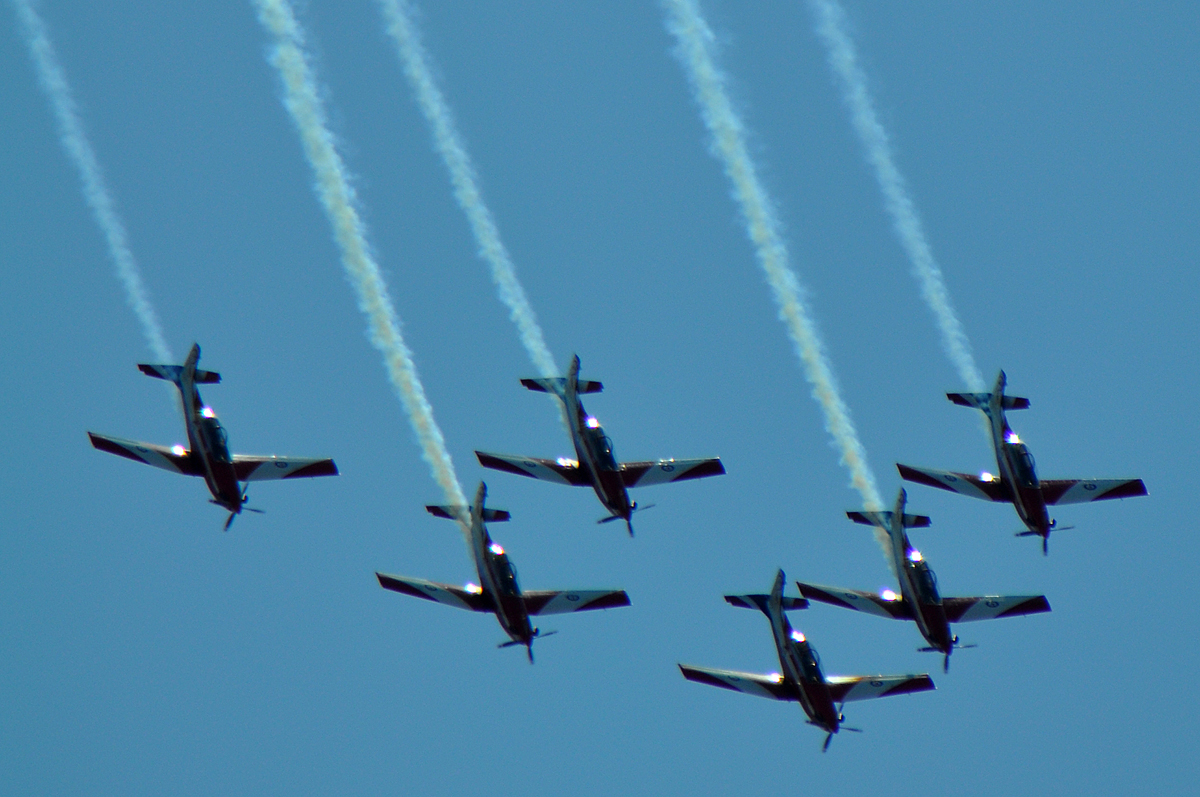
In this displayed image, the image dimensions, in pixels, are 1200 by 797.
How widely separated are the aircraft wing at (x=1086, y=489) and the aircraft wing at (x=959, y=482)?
1.37m

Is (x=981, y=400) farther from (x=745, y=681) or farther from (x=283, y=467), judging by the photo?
(x=283, y=467)

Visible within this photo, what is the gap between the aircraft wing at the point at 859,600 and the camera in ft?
165

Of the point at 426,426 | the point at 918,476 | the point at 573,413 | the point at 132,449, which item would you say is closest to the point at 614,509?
the point at 573,413

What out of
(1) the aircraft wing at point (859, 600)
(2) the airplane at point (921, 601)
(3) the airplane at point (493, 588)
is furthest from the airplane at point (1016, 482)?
(3) the airplane at point (493, 588)

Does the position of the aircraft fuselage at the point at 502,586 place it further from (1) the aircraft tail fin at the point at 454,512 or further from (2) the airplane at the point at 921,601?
(2) the airplane at the point at 921,601

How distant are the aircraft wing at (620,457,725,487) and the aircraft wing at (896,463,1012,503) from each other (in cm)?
534

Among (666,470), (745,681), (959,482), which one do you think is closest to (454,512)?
(666,470)

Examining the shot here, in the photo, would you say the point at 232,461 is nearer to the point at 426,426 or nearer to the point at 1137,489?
the point at 426,426

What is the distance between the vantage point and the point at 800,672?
4847cm

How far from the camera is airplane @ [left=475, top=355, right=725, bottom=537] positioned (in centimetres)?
4962

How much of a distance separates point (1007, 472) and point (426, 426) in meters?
16.0

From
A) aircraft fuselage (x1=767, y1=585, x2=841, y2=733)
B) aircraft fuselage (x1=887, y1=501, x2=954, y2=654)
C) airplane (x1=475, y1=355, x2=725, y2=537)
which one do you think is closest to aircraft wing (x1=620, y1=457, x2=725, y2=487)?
airplane (x1=475, y1=355, x2=725, y2=537)

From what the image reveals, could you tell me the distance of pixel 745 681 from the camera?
5016cm

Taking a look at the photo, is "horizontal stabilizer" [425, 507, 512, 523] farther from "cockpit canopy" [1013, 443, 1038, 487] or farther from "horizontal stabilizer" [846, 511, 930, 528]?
"cockpit canopy" [1013, 443, 1038, 487]
